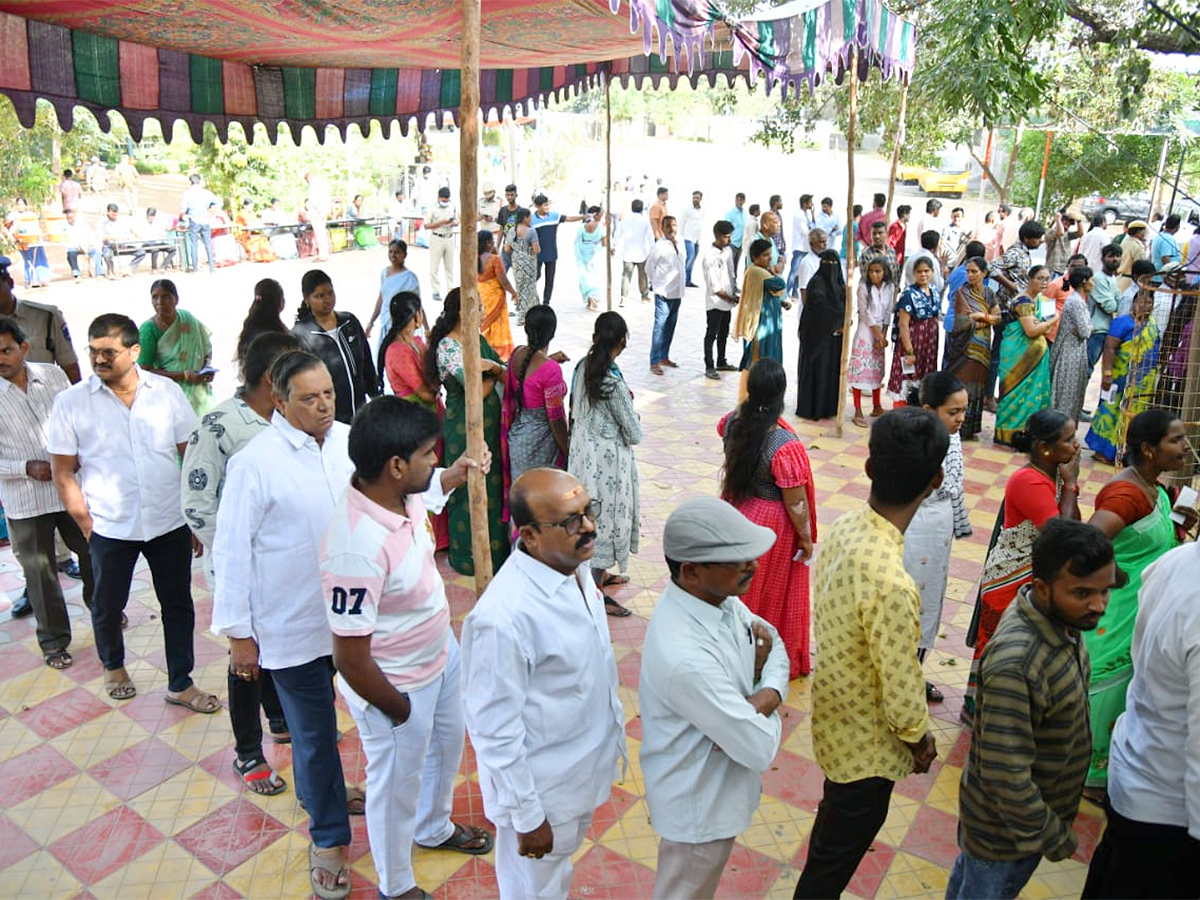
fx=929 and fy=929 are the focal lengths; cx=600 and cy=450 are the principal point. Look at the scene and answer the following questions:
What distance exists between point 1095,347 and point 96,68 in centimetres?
784

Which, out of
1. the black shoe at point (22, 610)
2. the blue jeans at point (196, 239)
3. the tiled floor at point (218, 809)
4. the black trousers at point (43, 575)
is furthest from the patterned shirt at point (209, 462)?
the blue jeans at point (196, 239)

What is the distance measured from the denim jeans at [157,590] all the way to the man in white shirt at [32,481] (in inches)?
22.2

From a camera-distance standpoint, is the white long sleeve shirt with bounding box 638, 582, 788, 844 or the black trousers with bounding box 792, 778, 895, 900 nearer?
the white long sleeve shirt with bounding box 638, 582, 788, 844

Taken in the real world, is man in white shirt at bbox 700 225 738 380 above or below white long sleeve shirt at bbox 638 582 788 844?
above

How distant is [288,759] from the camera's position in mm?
3795

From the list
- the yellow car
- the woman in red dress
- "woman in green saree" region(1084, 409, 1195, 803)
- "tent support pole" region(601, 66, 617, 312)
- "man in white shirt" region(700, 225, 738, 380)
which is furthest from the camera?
the yellow car

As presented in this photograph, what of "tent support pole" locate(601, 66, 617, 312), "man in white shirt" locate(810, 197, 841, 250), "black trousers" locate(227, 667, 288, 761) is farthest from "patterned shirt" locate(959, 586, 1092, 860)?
"man in white shirt" locate(810, 197, 841, 250)

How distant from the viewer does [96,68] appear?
5004mm

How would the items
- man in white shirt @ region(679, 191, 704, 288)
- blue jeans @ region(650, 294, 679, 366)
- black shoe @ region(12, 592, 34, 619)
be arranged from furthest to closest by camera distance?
man in white shirt @ region(679, 191, 704, 288), blue jeans @ region(650, 294, 679, 366), black shoe @ region(12, 592, 34, 619)

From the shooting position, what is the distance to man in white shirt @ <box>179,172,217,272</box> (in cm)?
1603

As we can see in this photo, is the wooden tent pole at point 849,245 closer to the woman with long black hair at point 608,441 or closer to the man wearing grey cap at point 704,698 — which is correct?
the woman with long black hair at point 608,441

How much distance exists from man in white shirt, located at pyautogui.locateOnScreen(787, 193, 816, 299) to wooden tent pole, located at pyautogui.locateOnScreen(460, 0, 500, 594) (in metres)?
10.1

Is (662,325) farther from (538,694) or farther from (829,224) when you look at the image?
(538,694)

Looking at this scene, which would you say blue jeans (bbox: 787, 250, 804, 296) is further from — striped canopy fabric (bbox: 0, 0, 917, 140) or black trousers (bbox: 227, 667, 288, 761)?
black trousers (bbox: 227, 667, 288, 761)
